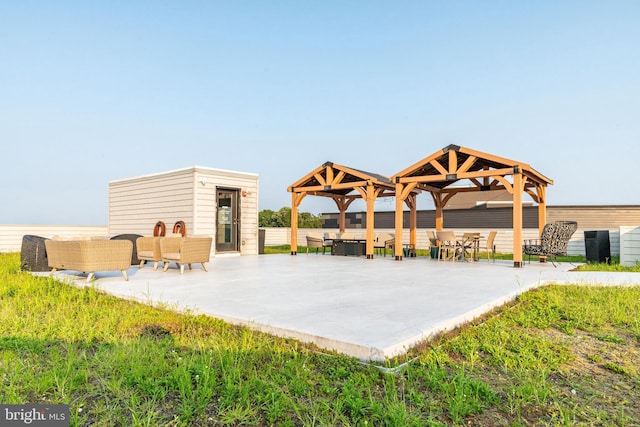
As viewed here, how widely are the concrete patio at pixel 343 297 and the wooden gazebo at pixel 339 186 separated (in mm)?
4441

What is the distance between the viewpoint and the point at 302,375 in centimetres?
229

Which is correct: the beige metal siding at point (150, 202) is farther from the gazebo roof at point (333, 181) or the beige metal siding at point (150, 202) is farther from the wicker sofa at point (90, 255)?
the wicker sofa at point (90, 255)

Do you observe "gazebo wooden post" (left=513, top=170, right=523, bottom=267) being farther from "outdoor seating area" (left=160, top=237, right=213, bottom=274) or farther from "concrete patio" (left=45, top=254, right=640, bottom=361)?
"outdoor seating area" (left=160, top=237, right=213, bottom=274)

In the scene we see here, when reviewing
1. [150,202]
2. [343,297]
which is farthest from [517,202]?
[150,202]

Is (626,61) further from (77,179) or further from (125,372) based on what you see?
(77,179)

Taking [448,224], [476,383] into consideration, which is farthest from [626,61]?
[476,383]

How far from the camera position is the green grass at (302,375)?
1.91 meters

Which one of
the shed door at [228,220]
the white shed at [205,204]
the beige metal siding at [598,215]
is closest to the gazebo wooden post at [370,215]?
the white shed at [205,204]

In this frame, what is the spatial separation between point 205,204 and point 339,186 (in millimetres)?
4057

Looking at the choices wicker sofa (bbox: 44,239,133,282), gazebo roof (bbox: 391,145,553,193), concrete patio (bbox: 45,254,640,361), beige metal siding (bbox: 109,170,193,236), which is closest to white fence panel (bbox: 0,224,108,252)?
beige metal siding (bbox: 109,170,193,236)

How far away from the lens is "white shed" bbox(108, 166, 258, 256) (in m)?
11.4

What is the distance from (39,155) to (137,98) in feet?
16.8

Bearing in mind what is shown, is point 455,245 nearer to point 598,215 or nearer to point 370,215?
point 370,215

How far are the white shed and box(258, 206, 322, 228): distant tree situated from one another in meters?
11.5
